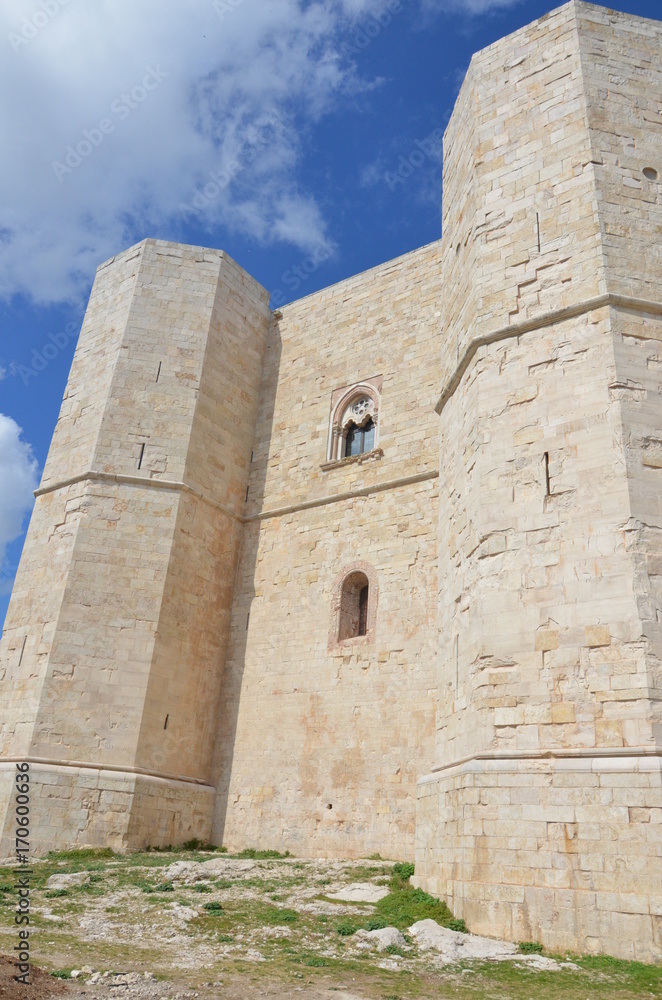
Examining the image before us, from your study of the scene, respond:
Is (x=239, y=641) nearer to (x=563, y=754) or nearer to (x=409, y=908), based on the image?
(x=409, y=908)

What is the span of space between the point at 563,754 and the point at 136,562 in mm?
7567

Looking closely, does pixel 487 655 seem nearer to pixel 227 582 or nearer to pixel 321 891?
pixel 321 891

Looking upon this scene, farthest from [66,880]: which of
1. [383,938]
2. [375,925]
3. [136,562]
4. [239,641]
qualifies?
[239,641]

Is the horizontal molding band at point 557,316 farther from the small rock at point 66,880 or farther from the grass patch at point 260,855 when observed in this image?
the small rock at point 66,880

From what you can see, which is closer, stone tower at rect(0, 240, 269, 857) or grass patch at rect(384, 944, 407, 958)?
grass patch at rect(384, 944, 407, 958)

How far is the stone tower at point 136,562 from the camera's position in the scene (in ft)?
35.9

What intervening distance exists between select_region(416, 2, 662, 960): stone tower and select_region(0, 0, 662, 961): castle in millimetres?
30

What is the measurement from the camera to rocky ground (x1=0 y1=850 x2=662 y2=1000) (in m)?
4.86

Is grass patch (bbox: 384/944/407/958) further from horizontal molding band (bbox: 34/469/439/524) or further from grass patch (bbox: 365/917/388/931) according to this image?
horizontal molding band (bbox: 34/469/439/524)

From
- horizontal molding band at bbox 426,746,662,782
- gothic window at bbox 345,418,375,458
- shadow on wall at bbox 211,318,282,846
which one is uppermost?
gothic window at bbox 345,418,375,458

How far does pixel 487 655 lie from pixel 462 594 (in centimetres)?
103

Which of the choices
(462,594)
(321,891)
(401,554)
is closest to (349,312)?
(401,554)

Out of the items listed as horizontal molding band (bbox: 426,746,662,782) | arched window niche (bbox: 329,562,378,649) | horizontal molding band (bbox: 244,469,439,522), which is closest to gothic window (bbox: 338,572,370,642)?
arched window niche (bbox: 329,562,378,649)

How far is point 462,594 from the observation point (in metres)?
8.39
